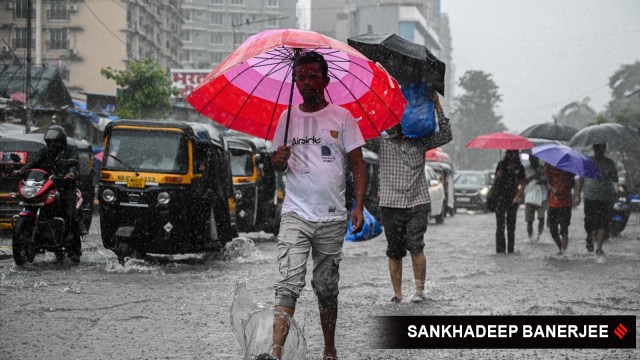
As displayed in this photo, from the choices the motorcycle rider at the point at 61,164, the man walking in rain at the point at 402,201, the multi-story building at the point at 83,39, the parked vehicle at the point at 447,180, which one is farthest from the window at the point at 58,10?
the man walking in rain at the point at 402,201

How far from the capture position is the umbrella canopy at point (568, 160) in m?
13.7

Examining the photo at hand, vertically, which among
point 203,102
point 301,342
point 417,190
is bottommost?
point 301,342

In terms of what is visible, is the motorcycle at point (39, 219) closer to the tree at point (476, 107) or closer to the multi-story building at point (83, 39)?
the multi-story building at point (83, 39)

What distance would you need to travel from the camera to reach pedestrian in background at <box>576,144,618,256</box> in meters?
14.0

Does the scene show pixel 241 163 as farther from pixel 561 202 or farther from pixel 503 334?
pixel 503 334

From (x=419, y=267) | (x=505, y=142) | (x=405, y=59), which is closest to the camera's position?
(x=419, y=267)

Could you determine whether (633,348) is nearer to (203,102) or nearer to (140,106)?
(203,102)

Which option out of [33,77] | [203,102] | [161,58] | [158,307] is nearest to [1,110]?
[33,77]

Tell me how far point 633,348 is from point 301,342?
2.49 m

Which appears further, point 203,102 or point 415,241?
point 415,241

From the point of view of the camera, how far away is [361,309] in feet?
26.4

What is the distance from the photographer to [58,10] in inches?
2422

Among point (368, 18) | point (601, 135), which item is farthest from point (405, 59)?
point (368, 18)

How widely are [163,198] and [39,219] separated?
5.06 ft
